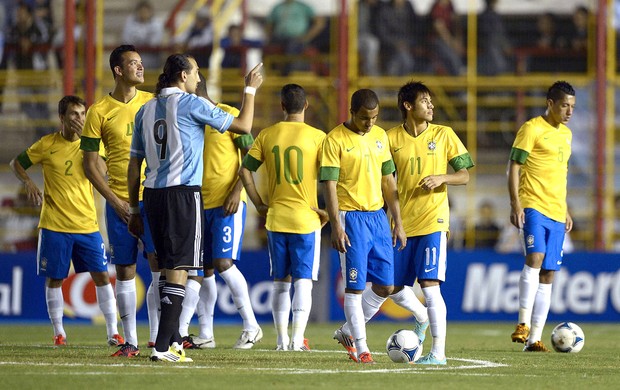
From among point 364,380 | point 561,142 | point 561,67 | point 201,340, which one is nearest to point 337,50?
point 561,67

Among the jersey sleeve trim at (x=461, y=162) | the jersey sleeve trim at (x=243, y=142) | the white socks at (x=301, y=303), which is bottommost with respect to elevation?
the white socks at (x=301, y=303)

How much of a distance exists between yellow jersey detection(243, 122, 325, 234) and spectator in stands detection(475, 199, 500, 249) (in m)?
8.44

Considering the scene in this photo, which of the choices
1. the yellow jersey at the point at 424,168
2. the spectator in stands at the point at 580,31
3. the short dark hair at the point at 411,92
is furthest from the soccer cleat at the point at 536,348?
the spectator in stands at the point at 580,31

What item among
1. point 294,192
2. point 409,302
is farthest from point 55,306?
point 409,302

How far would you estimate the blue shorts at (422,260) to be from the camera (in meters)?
9.36

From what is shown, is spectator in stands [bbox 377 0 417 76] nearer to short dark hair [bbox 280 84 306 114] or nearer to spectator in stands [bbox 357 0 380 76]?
spectator in stands [bbox 357 0 380 76]

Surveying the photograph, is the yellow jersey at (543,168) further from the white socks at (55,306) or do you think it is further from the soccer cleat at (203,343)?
the white socks at (55,306)

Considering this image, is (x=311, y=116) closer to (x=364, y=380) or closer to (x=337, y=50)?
(x=337, y=50)

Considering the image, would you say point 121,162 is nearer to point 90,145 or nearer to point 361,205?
point 90,145

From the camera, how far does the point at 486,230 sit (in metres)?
18.6

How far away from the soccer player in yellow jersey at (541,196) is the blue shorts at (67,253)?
12.6 ft

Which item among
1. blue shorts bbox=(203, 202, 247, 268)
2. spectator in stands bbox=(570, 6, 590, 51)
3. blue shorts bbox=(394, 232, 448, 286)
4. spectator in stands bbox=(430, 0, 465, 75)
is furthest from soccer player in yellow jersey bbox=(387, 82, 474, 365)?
spectator in stands bbox=(570, 6, 590, 51)

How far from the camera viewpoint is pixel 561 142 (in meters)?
11.7

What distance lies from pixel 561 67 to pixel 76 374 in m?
13.6
